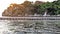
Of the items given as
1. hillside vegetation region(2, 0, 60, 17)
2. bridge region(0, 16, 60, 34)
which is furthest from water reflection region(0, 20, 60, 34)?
hillside vegetation region(2, 0, 60, 17)

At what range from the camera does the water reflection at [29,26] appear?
2141 millimetres

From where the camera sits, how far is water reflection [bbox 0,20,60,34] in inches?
84.3

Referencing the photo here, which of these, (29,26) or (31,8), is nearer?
(29,26)

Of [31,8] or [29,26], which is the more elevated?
[31,8]

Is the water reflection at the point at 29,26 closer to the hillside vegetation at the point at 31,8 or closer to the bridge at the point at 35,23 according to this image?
the bridge at the point at 35,23

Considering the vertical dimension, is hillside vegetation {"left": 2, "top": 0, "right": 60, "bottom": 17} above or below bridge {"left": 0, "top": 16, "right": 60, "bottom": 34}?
above

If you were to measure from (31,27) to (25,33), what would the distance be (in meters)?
0.17

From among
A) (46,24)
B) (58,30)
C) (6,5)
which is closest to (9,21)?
(6,5)

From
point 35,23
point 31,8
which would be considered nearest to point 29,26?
point 35,23

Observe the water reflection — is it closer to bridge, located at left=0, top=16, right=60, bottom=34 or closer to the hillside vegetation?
bridge, located at left=0, top=16, right=60, bottom=34

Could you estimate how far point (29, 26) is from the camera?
7.41 feet

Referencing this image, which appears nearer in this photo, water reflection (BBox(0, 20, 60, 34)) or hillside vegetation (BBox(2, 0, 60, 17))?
water reflection (BBox(0, 20, 60, 34))

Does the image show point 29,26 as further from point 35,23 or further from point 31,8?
point 31,8

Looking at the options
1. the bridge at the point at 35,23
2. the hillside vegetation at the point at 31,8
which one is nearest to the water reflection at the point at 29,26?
the bridge at the point at 35,23
